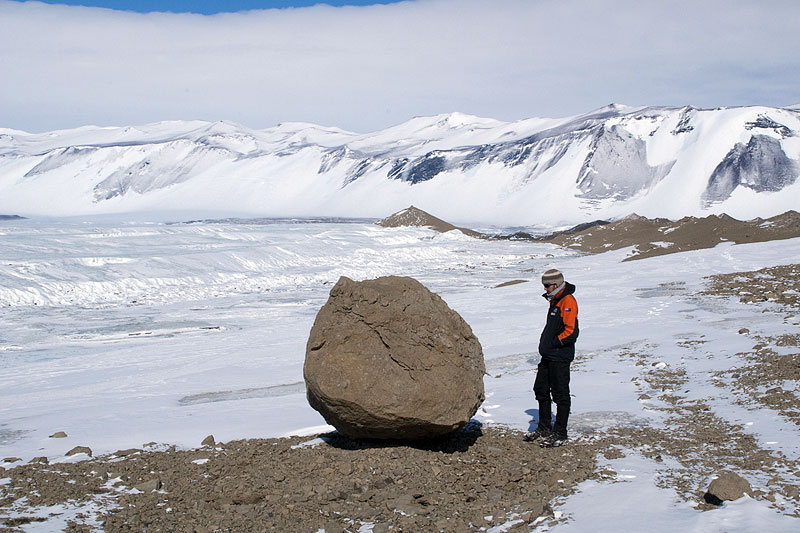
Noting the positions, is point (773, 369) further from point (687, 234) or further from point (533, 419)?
point (687, 234)

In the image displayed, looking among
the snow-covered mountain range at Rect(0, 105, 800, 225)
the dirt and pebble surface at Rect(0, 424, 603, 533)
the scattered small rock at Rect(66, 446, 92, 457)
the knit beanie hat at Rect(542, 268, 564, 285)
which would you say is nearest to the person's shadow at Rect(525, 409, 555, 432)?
the dirt and pebble surface at Rect(0, 424, 603, 533)

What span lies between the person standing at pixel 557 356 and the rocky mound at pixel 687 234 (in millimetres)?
31768

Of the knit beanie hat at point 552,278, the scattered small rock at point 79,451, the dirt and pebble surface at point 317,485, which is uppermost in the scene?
the knit beanie hat at point 552,278

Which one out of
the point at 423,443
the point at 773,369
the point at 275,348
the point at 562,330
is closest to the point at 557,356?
the point at 562,330

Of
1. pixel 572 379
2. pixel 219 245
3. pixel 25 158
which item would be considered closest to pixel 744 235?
pixel 219 245

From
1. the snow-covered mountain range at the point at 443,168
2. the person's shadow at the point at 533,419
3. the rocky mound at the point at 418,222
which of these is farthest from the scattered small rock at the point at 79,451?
the snow-covered mountain range at the point at 443,168

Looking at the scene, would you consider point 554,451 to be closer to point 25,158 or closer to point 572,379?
point 572,379

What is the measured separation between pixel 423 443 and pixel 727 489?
2.54 meters

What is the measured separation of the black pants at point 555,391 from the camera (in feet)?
19.6

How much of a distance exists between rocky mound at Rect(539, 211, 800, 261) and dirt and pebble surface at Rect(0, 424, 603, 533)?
32621 millimetres

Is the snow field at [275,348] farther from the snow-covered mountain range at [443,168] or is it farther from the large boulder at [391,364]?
the snow-covered mountain range at [443,168]

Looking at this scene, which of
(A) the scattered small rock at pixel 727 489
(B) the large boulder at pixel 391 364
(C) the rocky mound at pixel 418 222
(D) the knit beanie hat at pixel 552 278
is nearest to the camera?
Answer: (A) the scattered small rock at pixel 727 489

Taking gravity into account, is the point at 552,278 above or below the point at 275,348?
above

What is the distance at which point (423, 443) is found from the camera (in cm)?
606
